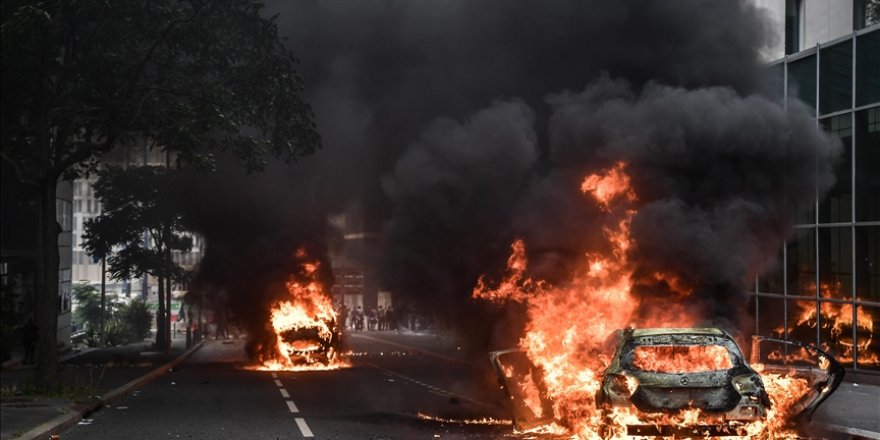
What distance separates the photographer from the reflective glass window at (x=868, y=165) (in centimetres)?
2380

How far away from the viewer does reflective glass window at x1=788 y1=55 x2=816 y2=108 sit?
26.0m

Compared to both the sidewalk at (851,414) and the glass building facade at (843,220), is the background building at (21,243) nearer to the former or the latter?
the glass building facade at (843,220)

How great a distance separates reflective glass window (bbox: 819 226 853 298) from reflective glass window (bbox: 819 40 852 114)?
3051 mm

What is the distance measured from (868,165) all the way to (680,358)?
1437 centimetres

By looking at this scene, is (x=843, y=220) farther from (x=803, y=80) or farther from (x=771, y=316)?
(x=771, y=316)

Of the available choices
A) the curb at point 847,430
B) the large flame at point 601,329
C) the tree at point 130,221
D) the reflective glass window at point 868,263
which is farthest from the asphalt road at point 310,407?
the tree at point 130,221

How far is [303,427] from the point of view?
47.7 ft

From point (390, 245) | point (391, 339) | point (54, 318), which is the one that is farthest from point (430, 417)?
point (391, 339)

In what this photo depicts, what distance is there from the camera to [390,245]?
67.9 ft

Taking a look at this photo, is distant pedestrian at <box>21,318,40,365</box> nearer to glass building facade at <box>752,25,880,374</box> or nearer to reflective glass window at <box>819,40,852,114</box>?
glass building facade at <box>752,25,880,374</box>

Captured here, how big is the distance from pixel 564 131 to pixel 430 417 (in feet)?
16.6

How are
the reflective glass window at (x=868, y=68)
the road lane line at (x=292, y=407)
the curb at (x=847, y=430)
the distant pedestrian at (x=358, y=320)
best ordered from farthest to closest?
1. the distant pedestrian at (x=358, y=320)
2. the reflective glass window at (x=868, y=68)
3. the road lane line at (x=292, y=407)
4. the curb at (x=847, y=430)

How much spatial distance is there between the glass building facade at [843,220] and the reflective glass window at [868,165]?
0.9 inches

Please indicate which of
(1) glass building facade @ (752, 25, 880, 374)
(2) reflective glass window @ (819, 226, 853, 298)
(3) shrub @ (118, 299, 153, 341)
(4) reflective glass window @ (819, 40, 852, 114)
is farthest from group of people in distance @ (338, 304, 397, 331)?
(4) reflective glass window @ (819, 40, 852, 114)
